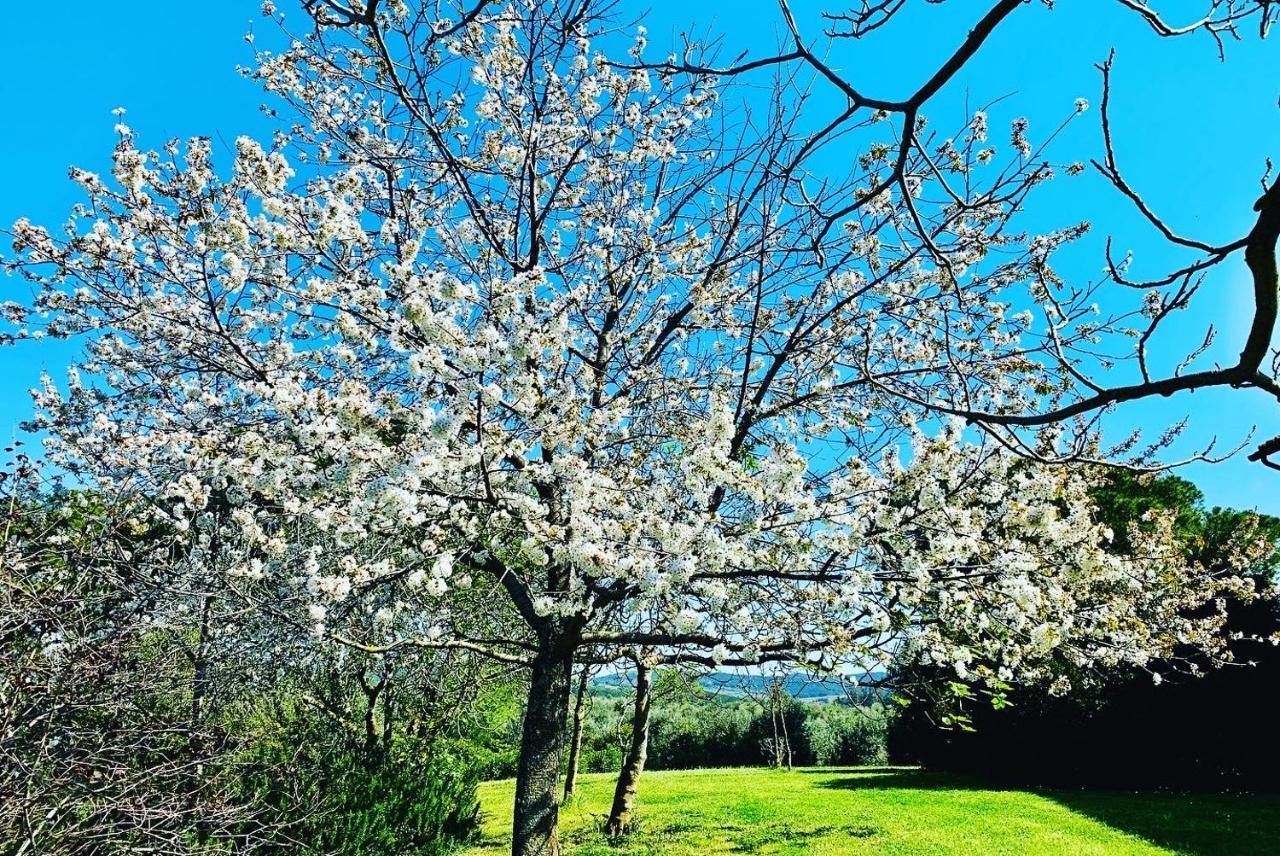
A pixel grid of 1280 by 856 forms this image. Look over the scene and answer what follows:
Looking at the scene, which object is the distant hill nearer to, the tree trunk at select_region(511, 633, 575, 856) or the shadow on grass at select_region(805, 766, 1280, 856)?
the tree trunk at select_region(511, 633, 575, 856)

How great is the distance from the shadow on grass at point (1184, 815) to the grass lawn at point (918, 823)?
16 millimetres

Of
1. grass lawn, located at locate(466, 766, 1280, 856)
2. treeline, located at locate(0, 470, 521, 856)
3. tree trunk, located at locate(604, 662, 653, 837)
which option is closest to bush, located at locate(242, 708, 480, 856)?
treeline, located at locate(0, 470, 521, 856)

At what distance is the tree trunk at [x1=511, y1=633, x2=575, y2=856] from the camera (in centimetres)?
576

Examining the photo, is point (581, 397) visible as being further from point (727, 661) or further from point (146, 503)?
point (146, 503)

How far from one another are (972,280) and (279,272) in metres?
5.21

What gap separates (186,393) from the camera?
225 inches

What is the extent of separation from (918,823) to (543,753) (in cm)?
813

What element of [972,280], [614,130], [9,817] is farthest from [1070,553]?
[9,817]

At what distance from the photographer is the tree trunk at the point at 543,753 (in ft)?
18.9

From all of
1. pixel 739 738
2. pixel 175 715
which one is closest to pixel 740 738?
pixel 739 738

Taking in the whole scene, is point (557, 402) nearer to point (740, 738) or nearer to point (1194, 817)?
point (1194, 817)

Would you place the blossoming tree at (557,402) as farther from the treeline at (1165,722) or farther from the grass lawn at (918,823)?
the treeline at (1165,722)

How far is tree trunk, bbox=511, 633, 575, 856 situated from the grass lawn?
343 centimetres

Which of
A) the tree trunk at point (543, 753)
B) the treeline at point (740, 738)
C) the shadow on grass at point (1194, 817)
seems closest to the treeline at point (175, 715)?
the tree trunk at point (543, 753)
